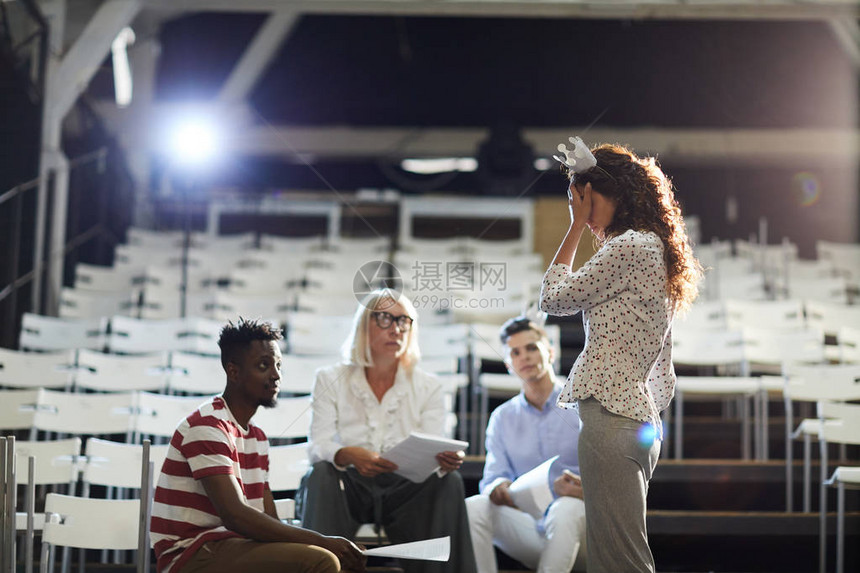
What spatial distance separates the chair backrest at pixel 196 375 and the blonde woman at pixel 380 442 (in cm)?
98

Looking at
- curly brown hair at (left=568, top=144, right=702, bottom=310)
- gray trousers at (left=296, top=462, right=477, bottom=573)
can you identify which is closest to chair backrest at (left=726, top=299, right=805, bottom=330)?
gray trousers at (left=296, top=462, right=477, bottom=573)

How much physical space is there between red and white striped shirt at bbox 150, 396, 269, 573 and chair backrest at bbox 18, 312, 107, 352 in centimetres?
261

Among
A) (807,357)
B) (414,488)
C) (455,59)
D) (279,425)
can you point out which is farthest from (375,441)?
(455,59)

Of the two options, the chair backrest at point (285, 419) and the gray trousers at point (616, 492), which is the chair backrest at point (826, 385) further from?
the gray trousers at point (616, 492)

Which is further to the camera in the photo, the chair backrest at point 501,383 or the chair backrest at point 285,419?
the chair backrest at point 501,383

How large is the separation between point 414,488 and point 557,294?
96 cm

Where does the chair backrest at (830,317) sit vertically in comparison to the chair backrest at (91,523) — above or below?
above

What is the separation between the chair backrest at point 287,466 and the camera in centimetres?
281

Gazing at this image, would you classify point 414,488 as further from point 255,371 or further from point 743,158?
point 743,158

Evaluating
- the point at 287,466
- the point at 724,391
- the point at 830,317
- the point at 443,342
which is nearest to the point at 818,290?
the point at 830,317

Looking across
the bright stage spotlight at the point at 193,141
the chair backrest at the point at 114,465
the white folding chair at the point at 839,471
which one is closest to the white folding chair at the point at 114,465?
the chair backrest at the point at 114,465

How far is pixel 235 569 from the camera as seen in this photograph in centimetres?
192

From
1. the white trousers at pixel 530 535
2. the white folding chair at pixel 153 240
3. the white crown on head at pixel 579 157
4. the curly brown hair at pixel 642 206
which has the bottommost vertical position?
the white trousers at pixel 530 535

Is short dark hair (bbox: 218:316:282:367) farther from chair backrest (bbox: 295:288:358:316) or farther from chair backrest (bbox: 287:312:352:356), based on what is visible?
chair backrest (bbox: 295:288:358:316)
